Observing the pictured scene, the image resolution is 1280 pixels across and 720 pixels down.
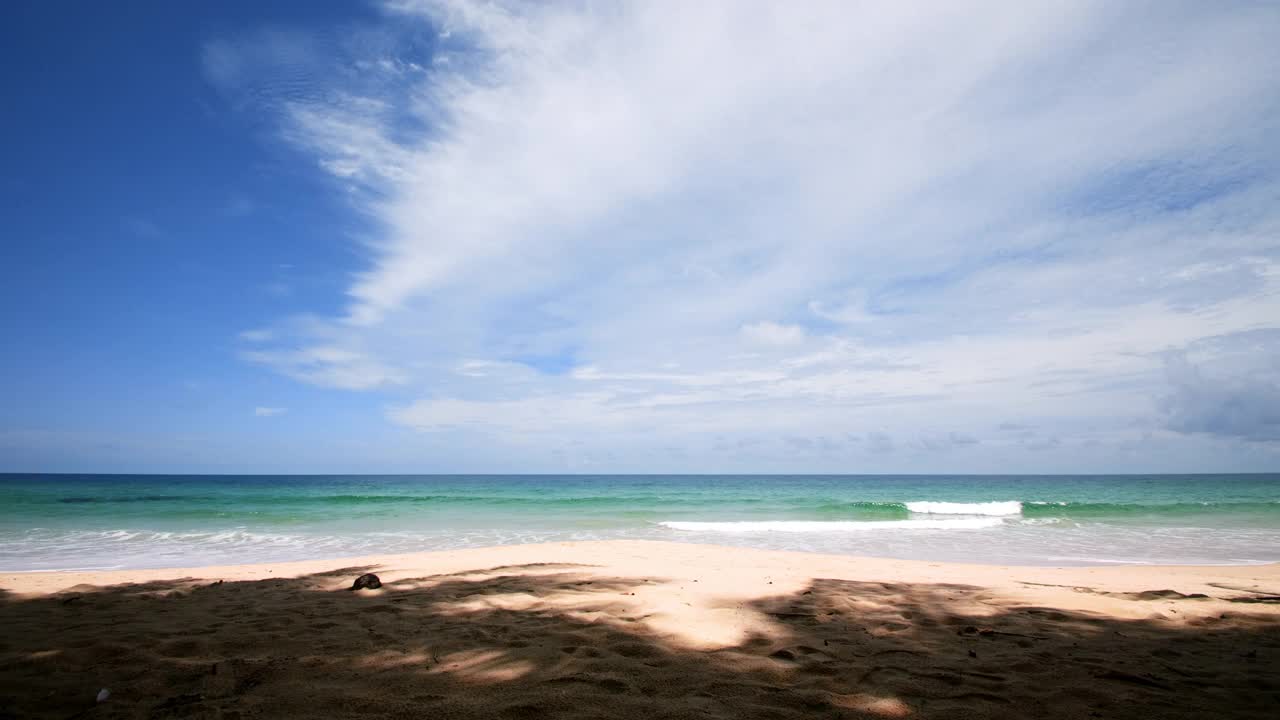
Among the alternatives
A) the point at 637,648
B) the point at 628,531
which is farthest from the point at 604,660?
the point at 628,531

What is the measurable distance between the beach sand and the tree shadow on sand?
20 mm

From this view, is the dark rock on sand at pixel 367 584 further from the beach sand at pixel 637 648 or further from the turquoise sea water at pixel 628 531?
the turquoise sea water at pixel 628 531

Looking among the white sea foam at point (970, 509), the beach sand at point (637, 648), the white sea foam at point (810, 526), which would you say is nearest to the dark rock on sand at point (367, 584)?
the beach sand at point (637, 648)

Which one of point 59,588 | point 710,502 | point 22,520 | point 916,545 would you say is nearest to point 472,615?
point 59,588

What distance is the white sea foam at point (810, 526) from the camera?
65.0ft

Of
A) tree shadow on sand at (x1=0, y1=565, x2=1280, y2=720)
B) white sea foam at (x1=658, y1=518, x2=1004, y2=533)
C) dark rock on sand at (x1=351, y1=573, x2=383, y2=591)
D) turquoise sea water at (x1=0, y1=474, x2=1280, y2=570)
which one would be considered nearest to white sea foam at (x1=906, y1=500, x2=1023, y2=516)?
turquoise sea water at (x1=0, y1=474, x2=1280, y2=570)

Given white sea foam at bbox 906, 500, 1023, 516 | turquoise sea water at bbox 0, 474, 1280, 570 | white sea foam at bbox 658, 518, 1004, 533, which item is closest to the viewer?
turquoise sea water at bbox 0, 474, 1280, 570

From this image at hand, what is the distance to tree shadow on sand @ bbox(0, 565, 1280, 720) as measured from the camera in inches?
125

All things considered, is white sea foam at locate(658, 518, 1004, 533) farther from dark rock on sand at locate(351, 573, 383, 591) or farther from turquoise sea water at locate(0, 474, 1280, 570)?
dark rock on sand at locate(351, 573, 383, 591)

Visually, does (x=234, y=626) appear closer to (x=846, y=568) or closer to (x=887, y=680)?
(x=887, y=680)

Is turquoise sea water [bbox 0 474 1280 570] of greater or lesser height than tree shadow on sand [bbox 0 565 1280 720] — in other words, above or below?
below

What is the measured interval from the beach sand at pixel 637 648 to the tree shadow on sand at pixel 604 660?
2 cm

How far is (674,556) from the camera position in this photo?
10.6 metres

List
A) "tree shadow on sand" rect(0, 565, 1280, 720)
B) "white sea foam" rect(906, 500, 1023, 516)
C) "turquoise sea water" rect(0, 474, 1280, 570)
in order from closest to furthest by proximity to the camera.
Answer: "tree shadow on sand" rect(0, 565, 1280, 720) → "turquoise sea water" rect(0, 474, 1280, 570) → "white sea foam" rect(906, 500, 1023, 516)
